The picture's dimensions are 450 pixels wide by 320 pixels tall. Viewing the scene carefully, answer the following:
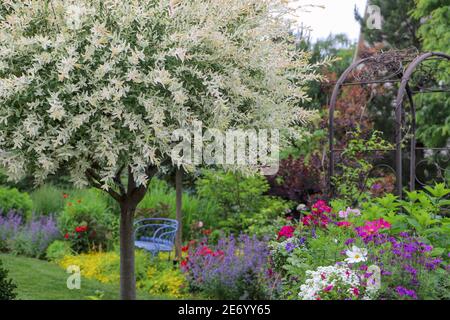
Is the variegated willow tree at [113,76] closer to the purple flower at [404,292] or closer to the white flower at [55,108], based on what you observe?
the white flower at [55,108]

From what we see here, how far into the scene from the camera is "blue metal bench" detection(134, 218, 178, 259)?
7062 millimetres

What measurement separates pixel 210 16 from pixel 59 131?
1.28 meters

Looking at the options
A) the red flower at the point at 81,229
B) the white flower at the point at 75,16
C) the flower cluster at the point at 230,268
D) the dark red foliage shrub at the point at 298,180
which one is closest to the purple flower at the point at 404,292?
the flower cluster at the point at 230,268

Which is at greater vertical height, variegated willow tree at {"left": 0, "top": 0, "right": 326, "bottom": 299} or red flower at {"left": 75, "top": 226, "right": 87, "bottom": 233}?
variegated willow tree at {"left": 0, "top": 0, "right": 326, "bottom": 299}

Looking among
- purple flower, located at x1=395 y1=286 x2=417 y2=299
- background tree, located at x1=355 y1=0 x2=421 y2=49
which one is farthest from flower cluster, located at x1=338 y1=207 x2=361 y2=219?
background tree, located at x1=355 y1=0 x2=421 y2=49

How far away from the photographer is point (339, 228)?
4469 millimetres

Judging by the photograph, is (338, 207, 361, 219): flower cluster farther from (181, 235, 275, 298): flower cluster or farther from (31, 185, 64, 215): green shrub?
(31, 185, 64, 215): green shrub

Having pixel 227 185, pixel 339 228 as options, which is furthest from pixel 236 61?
pixel 227 185

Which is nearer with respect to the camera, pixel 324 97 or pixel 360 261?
pixel 360 261

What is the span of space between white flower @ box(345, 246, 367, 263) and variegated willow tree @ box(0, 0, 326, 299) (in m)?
1.19

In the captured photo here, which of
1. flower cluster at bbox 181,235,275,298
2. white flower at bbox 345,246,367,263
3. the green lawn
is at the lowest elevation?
the green lawn

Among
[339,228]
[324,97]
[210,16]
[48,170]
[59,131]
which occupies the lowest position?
[339,228]

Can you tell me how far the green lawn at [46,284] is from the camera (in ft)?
19.9

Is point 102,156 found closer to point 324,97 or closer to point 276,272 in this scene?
point 276,272
